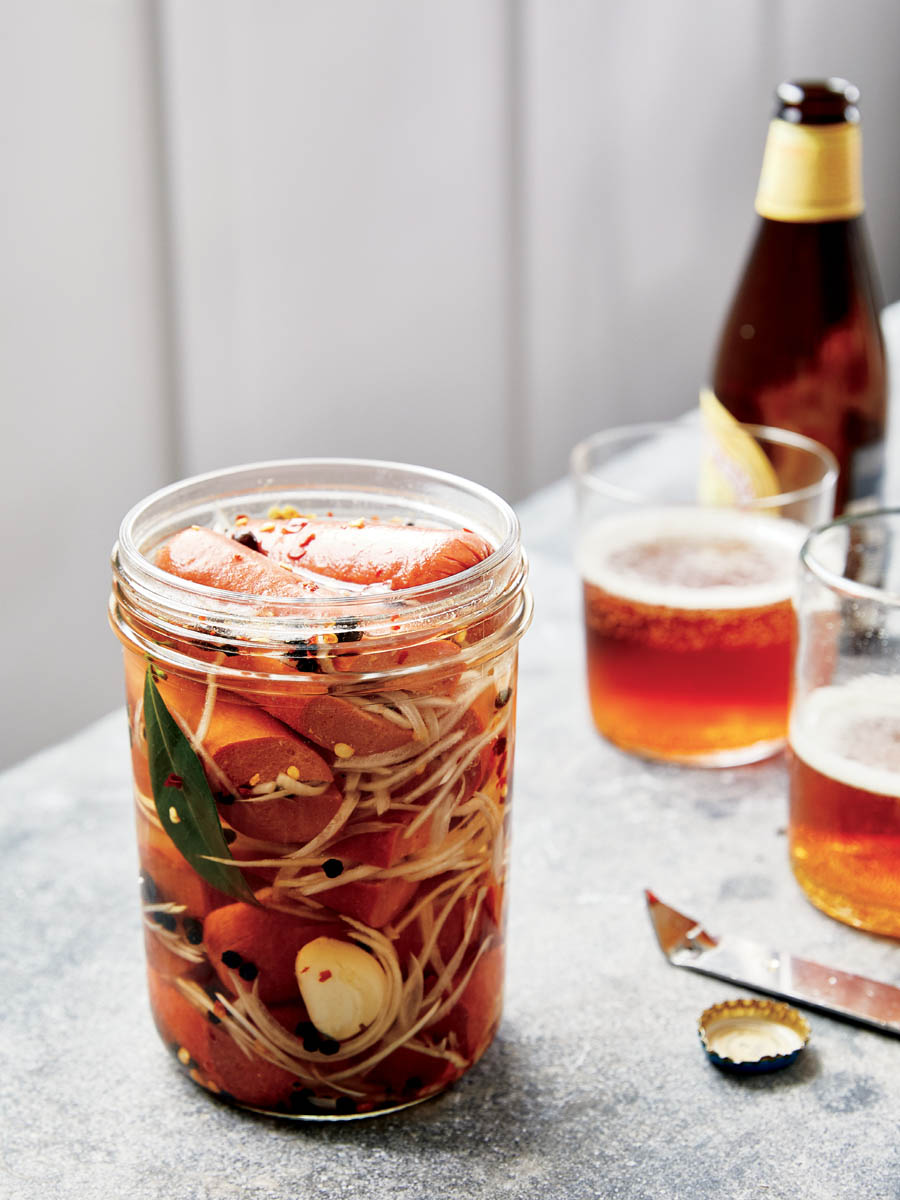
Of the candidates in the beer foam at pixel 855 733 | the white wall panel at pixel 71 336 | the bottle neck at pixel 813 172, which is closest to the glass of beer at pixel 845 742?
the beer foam at pixel 855 733

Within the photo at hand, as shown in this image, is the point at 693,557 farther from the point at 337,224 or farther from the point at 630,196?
the point at 630,196

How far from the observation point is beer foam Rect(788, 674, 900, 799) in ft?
2.13

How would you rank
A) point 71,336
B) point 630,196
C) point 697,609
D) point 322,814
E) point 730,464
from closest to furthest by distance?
point 322,814
point 697,609
point 730,464
point 71,336
point 630,196

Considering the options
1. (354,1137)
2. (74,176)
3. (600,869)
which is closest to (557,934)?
(600,869)

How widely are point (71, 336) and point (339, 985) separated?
1.10 meters

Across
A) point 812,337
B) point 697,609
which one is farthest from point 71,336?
point 697,609

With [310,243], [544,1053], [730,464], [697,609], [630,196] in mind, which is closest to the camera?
[544,1053]

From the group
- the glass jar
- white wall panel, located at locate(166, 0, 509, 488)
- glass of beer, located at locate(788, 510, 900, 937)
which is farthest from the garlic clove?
white wall panel, located at locate(166, 0, 509, 488)

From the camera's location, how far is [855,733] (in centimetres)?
68

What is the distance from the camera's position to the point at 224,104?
1539 millimetres

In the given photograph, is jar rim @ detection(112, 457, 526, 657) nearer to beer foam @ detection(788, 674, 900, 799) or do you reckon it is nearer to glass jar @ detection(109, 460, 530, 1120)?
glass jar @ detection(109, 460, 530, 1120)

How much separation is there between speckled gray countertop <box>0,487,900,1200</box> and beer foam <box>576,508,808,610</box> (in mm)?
108

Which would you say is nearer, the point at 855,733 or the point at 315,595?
the point at 315,595

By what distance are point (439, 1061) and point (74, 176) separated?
110 cm
